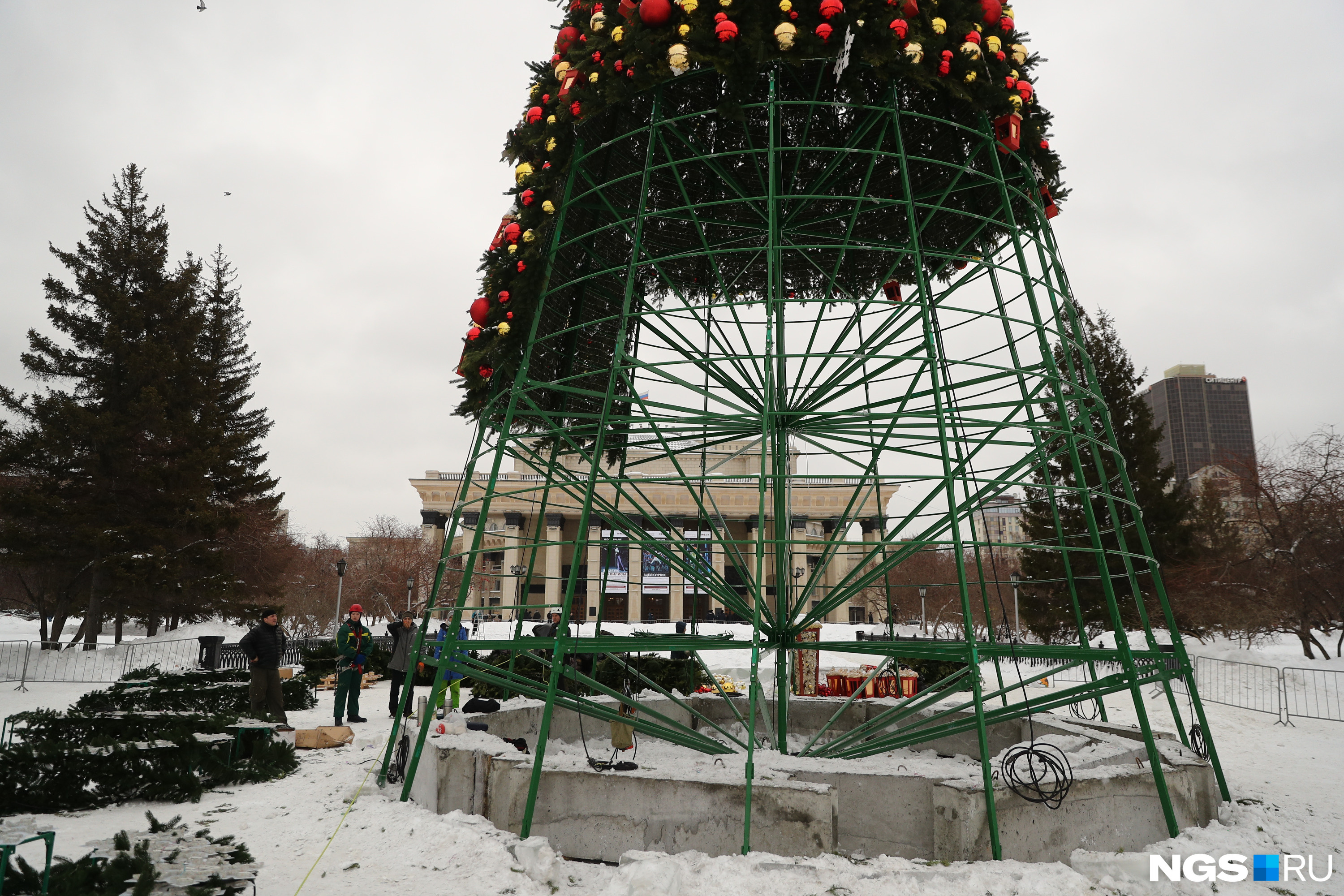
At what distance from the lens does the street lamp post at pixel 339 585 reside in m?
27.6

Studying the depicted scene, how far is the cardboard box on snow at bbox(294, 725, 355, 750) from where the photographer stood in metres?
10.0

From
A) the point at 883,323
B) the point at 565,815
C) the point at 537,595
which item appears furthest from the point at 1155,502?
the point at 537,595

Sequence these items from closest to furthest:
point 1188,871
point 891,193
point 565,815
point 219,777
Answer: point 1188,871
point 565,815
point 219,777
point 891,193

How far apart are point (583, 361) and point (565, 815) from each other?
5.65 metres

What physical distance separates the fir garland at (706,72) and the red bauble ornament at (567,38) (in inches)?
0.7

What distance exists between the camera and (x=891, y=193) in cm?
970

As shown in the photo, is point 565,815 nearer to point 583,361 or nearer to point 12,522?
point 583,361

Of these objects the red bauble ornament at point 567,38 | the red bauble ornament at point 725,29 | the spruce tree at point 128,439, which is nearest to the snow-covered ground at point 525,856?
the red bauble ornament at point 725,29

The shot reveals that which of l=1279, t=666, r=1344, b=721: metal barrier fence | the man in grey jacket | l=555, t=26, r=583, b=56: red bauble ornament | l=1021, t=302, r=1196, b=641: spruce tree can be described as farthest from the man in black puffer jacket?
l=1021, t=302, r=1196, b=641: spruce tree

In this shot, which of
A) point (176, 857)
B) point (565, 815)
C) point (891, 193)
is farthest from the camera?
point (891, 193)

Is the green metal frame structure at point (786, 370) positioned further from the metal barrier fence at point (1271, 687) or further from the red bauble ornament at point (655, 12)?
the metal barrier fence at point (1271, 687)

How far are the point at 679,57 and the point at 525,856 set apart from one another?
20.7ft

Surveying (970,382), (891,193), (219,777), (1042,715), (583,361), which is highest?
(891,193)

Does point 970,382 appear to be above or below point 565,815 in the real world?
above
